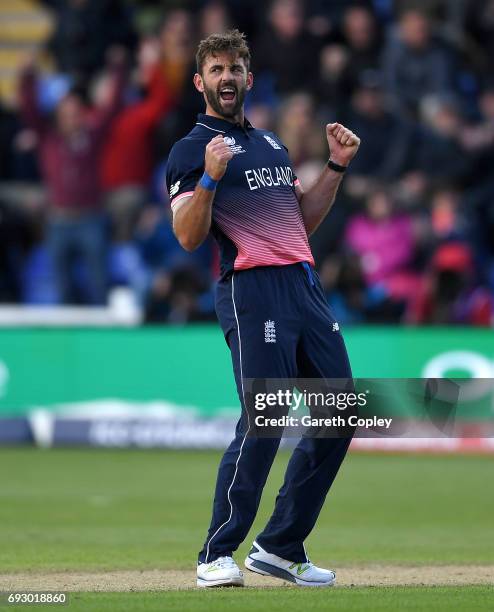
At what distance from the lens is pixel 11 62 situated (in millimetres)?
23250

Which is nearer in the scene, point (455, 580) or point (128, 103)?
point (455, 580)

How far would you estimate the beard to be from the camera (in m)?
7.13

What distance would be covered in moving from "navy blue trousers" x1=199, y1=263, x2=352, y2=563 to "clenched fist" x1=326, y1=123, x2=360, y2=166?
0.65 meters

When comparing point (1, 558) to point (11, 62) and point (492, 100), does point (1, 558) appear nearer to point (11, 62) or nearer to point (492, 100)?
point (492, 100)

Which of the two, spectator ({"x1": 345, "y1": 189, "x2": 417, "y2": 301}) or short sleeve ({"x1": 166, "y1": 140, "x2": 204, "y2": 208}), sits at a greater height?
short sleeve ({"x1": 166, "y1": 140, "x2": 204, "y2": 208})

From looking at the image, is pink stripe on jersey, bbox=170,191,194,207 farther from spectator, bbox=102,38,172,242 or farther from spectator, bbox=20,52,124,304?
spectator, bbox=102,38,172,242

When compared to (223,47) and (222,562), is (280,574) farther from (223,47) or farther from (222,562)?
(223,47)

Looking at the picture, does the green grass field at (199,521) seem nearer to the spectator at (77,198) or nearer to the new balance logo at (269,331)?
the new balance logo at (269,331)

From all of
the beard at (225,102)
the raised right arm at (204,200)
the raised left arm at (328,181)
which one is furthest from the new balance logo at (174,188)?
the raised left arm at (328,181)

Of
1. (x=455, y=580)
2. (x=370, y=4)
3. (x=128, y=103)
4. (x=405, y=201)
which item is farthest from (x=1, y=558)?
(x=370, y=4)

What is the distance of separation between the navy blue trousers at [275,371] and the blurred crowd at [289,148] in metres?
10.3

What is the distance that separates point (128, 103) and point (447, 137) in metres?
4.53

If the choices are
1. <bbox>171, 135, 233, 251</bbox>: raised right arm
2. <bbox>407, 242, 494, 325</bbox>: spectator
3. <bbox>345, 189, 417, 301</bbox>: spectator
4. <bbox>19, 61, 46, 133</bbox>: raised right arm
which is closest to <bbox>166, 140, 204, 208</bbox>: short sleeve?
<bbox>171, 135, 233, 251</bbox>: raised right arm

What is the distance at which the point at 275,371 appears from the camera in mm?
7012
